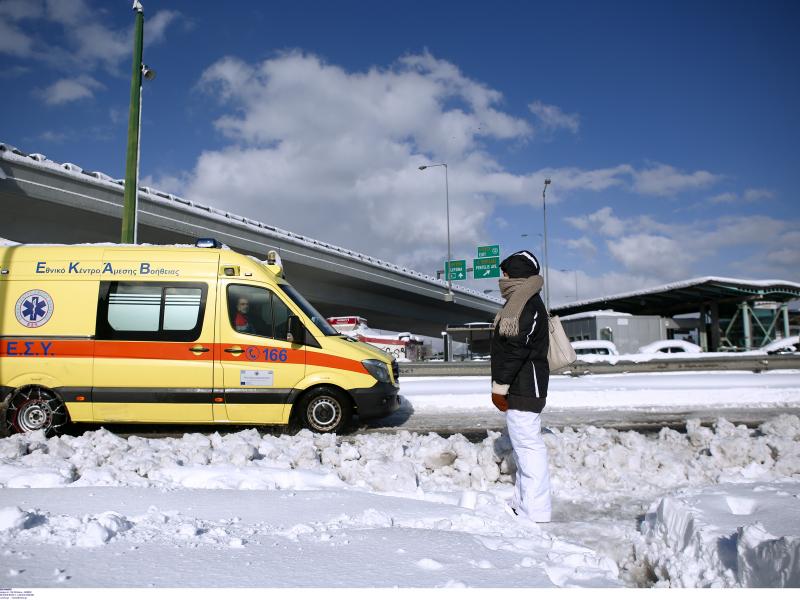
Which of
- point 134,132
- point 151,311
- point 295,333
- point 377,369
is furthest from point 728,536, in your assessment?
point 134,132

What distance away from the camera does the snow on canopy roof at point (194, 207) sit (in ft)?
61.2

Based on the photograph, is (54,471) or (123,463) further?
(123,463)

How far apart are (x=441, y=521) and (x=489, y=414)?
5.92 m

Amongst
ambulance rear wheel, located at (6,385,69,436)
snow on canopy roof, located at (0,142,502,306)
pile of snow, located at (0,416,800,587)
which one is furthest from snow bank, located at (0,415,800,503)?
snow on canopy roof, located at (0,142,502,306)

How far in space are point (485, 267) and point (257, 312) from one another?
3343 cm

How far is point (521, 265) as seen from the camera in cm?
398

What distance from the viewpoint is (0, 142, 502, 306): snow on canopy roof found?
61.2 feet

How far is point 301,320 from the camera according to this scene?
6.92 m

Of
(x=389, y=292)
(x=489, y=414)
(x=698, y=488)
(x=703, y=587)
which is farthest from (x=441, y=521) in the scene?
(x=389, y=292)

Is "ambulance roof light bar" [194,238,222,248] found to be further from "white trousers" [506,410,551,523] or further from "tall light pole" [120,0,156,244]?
"white trousers" [506,410,551,523]

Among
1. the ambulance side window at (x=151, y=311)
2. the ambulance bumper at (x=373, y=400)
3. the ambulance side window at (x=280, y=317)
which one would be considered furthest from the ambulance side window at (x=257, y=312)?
the ambulance bumper at (x=373, y=400)

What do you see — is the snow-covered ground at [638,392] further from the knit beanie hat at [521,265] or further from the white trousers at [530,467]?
the knit beanie hat at [521,265]

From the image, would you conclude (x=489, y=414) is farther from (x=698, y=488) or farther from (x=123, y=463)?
(x=123, y=463)

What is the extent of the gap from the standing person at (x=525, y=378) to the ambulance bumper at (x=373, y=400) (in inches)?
127
